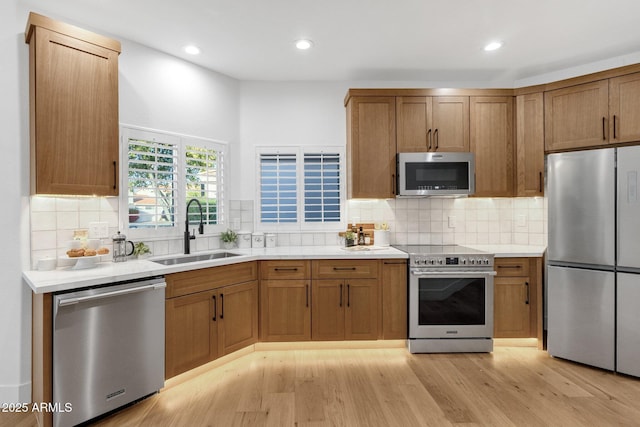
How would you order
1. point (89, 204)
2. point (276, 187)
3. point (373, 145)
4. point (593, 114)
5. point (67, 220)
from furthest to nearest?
point (276, 187) → point (373, 145) → point (593, 114) → point (89, 204) → point (67, 220)

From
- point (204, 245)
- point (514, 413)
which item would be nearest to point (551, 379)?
point (514, 413)

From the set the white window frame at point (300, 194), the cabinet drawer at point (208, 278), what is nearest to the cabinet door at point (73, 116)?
the cabinet drawer at point (208, 278)

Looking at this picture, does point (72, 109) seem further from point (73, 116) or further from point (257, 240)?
point (257, 240)

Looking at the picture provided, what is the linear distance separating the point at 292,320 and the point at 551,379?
6.98 feet

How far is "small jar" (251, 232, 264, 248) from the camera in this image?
3570mm

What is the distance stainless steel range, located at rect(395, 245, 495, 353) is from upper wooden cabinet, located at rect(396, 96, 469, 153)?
1.13 m

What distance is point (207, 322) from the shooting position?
272 centimetres

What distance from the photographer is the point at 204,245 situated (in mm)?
3434

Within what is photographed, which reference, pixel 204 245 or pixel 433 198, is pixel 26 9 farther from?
pixel 433 198

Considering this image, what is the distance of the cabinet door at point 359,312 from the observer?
3.17 m

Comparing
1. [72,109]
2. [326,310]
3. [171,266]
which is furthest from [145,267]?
[326,310]

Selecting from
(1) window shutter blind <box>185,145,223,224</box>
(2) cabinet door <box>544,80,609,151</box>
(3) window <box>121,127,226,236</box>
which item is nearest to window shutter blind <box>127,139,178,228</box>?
(3) window <box>121,127,226,236</box>

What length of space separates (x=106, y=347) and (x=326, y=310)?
5.69ft

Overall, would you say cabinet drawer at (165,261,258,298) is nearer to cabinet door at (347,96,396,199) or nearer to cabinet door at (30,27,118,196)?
cabinet door at (30,27,118,196)
